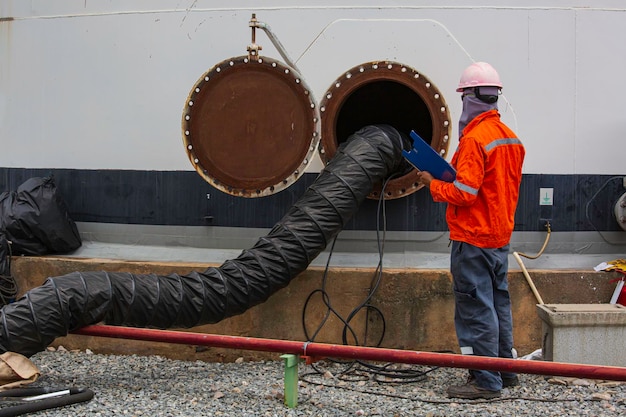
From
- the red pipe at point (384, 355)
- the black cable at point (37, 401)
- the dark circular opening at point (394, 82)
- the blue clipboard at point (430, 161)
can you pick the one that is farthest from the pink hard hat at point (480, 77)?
the black cable at point (37, 401)

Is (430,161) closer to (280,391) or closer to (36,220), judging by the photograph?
(280,391)

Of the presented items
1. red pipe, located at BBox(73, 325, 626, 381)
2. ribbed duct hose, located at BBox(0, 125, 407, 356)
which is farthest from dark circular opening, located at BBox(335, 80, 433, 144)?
red pipe, located at BBox(73, 325, 626, 381)

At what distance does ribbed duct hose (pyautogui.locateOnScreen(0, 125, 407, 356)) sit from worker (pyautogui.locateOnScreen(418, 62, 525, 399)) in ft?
2.29

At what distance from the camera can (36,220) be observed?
570cm

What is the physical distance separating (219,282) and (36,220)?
5.64 ft

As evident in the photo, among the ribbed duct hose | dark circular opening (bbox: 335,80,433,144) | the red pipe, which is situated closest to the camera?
the red pipe

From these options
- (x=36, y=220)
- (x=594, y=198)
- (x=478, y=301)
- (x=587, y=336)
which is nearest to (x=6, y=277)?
(x=36, y=220)

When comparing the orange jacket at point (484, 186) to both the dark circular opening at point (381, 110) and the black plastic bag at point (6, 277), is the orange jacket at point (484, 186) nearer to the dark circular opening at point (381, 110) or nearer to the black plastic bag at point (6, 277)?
the dark circular opening at point (381, 110)

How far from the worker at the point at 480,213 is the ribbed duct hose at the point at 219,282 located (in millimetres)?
698

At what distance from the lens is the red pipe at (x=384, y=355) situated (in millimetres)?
3701

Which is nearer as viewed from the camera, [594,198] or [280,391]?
[280,391]

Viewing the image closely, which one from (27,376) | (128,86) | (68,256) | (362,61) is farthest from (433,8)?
(27,376)

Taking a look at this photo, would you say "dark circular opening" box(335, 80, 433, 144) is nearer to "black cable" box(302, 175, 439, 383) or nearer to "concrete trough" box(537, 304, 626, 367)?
"black cable" box(302, 175, 439, 383)

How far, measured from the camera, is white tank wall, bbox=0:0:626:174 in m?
5.65
